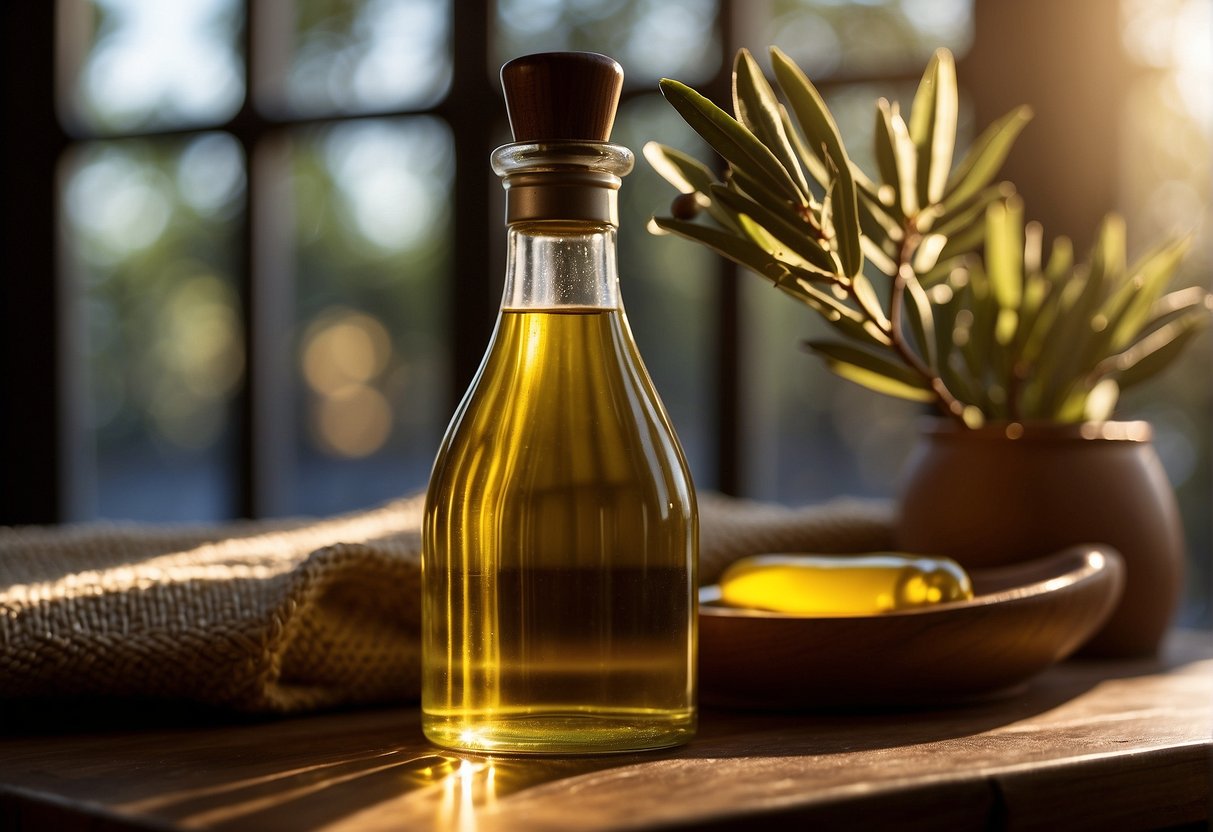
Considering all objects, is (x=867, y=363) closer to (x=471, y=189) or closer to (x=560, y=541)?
(x=560, y=541)

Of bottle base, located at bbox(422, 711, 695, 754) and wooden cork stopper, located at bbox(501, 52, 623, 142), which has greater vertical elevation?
wooden cork stopper, located at bbox(501, 52, 623, 142)

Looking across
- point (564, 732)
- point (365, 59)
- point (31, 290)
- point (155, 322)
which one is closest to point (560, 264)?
point (564, 732)

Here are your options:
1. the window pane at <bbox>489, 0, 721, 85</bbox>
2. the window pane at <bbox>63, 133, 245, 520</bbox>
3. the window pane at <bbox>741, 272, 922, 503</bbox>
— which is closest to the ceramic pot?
the window pane at <bbox>741, 272, 922, 503</bbox>

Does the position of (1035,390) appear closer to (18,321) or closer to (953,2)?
(953,2)

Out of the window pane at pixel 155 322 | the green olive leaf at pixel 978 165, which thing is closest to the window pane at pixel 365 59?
the window pane at pixel 155 322

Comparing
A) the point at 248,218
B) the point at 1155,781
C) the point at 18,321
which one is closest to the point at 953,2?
the point at 248,218

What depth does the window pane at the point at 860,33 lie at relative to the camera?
1210 mm

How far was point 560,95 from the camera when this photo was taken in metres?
0.42

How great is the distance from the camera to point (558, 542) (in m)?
0.41

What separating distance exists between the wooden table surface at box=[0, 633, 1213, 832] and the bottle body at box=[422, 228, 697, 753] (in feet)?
0.05

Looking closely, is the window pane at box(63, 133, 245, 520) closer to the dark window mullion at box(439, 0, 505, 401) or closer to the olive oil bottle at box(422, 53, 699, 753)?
the dark window mullion at box(439, 0, 505, 401)

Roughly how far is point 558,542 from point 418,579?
0.14m

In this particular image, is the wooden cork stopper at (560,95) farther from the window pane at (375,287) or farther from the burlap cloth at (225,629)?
the window pane at (375,287)

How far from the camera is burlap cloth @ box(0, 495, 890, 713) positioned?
1.56 ft
